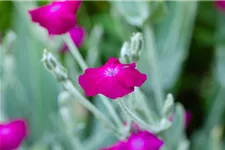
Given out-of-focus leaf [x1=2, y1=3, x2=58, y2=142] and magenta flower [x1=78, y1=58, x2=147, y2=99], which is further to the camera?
out-of-focus leaf [x1=2, y1=3, x2=58, y2=142]

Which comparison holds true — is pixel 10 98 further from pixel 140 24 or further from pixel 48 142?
pixel 140 24

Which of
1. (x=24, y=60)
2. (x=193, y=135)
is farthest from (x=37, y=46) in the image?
(x=193, y=135)

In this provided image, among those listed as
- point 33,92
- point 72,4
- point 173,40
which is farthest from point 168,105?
point 33,92

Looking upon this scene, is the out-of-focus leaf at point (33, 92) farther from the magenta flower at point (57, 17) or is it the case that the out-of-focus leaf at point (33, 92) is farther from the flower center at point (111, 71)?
the flower center at point (111, 71)

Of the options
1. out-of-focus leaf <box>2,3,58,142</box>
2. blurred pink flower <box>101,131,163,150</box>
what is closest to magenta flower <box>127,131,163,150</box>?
blurred pink flower <box>101,131,163,150</box>

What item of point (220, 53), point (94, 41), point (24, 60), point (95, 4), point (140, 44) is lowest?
point (140, 44)

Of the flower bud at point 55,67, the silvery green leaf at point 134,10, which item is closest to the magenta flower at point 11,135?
the flower bud at point 55,67

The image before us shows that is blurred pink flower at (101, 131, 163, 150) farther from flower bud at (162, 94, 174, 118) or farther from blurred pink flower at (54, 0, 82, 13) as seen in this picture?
blurred pink flower at (54, 0, 82, 13)

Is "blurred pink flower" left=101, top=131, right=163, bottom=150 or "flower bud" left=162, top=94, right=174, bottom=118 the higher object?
"flower bud" left=162, top=94, right=174, bottom=118
